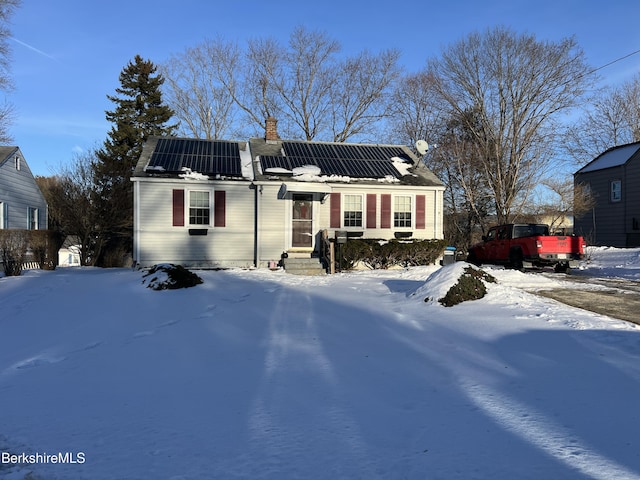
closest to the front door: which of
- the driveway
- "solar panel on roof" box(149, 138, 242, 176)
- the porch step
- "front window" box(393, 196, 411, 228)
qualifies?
the porch step

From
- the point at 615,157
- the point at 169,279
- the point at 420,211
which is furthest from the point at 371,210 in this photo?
the point at 615,157

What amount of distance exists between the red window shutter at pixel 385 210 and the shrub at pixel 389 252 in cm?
117

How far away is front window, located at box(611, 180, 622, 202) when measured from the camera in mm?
25881

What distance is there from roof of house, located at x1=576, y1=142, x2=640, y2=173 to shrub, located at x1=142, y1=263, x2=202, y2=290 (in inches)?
997

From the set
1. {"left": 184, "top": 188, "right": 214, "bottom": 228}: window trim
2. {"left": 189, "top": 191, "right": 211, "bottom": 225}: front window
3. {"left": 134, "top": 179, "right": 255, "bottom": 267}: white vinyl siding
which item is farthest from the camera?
{"left": 189, "top": 191, "right": 211, "bottom": 225}: front window

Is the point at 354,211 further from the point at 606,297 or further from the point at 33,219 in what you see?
the point at 33,219

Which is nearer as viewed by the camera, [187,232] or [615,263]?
[187,232]

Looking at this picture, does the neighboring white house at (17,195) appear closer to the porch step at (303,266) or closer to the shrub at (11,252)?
the shrub at (11,252)

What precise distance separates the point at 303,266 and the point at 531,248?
7353 millimetres

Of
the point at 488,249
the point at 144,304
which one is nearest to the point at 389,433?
the point at 144,304

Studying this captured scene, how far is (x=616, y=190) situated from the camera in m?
26.2

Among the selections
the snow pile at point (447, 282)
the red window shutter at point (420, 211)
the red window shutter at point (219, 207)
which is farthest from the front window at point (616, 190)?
the red window shutter at point (219, 207)

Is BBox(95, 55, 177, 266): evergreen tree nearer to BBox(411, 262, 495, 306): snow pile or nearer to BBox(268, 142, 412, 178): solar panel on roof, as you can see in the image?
BBox(268, 142, 412, 178): solar panel on roof

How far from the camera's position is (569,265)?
1416 cm
